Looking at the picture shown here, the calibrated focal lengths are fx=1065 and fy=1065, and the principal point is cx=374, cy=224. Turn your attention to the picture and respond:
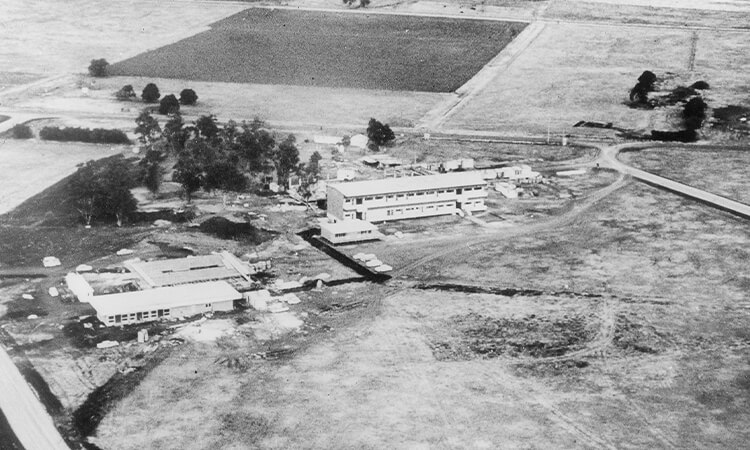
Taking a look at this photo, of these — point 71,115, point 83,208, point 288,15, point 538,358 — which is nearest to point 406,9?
point 288,15

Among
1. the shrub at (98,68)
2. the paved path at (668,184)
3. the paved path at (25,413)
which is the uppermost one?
the shrub at (98,68)

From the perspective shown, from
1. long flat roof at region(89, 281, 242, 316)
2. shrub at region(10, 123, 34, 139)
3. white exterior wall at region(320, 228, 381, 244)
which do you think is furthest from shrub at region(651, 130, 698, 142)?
shrub at region(10, 123, 34, 139)

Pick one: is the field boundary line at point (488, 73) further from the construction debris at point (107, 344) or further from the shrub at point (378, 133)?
the construction debris at point (107, 344)

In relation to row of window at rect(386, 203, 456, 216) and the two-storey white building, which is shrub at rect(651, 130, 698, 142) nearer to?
the two-storey white building

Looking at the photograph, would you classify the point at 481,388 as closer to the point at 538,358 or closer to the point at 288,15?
the point at 538,358

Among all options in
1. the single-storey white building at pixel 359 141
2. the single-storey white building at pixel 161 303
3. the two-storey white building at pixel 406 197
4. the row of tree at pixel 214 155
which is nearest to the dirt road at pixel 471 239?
the two-storey white building at pixel 406 197

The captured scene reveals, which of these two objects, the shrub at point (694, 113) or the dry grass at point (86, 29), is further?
the dry grass at point (86, 29)

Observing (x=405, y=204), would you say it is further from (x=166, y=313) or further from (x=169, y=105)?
(x=169, y=105)
